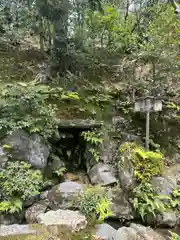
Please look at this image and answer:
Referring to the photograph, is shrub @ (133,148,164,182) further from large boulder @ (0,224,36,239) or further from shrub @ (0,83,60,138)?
large boulder @ (0,224,36,239)

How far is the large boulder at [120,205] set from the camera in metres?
5.02

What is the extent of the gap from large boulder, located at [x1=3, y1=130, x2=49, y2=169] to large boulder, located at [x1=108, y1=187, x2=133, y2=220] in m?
1.87

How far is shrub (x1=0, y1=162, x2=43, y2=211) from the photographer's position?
4.81 meters

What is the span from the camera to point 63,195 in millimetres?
5219

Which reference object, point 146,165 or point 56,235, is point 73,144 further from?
point 56,235

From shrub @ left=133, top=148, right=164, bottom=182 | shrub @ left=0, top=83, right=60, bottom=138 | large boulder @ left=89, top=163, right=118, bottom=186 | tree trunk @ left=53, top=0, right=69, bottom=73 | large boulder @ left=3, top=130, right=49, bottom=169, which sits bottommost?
large boulder @ left=89, top=163, right=118, bottom=186

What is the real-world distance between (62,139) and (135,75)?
13.1 ft

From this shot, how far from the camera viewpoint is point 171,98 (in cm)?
764

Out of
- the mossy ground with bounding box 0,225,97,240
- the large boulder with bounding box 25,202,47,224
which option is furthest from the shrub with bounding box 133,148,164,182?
the large boulder with bounding box 25,202,47,224

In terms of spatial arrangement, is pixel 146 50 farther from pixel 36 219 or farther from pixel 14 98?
pixel 36 219

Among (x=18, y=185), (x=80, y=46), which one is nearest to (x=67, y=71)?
(x=80, y=46)

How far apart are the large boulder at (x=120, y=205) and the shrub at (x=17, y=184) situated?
168cm

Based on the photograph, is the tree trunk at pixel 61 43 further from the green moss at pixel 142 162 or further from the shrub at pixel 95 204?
the shrub at pixel 95 204

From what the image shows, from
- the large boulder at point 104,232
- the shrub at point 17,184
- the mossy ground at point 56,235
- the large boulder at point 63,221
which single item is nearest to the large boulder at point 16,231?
the mossy ground at point 56,235
